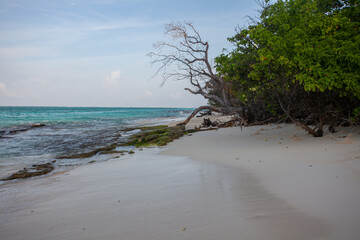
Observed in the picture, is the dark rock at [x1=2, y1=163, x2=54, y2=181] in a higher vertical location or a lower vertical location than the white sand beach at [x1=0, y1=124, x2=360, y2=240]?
lower

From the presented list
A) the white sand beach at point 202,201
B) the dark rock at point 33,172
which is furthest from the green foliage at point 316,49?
the dark rock at point 33,172

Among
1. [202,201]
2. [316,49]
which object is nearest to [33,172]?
[202,201]

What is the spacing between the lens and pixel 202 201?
11.8 feet

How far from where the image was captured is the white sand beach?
272cm

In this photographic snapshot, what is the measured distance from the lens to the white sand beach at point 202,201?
272 cm

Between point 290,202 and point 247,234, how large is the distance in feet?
3.39

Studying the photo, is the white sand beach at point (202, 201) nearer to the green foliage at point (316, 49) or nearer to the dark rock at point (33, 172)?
the dark rock at point (33, 172)

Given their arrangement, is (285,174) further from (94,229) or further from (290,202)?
(94,229)

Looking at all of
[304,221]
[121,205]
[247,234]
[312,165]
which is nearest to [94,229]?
[121,205]

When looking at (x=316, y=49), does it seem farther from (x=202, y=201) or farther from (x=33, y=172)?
(x=33, y=172)

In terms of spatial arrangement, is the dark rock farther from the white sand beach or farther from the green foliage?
the green foliage

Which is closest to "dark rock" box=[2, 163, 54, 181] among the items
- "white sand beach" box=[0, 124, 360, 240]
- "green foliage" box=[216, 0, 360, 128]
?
"white sand beach" box=[0, 124, 360, 240]

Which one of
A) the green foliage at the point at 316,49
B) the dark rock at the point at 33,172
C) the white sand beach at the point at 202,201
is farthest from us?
the dark rock at the point at 33,172

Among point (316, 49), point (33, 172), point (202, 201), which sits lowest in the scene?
point (33, 172)
